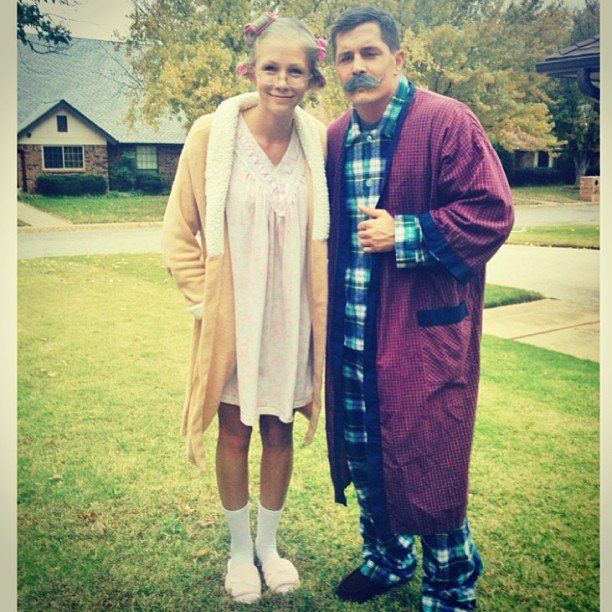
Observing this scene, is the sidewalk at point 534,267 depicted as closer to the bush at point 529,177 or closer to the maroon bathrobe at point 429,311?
the bush at point 529,177

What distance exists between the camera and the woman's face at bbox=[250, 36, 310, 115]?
1.96m

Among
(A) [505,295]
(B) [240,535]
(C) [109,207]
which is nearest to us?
(B) [240,535]

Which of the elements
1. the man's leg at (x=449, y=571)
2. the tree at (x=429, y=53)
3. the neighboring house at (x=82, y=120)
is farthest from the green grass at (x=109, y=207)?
the man's leg at (x=449, y=571)

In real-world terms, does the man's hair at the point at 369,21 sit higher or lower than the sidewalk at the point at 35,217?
higher

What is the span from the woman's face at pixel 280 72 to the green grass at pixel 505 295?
Result: 254cm

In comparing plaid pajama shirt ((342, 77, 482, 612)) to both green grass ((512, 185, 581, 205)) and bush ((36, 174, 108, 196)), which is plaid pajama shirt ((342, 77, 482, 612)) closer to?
green grass ((512, 185, 581, 205))

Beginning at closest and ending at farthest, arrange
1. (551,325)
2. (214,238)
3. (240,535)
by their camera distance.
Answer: (214,238), (240,535), (551,325)

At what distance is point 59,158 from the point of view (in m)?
2.98

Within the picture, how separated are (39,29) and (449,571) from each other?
2550 millimetres

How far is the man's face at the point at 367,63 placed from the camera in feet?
6.38

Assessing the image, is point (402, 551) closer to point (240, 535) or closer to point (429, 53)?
point (240, 535)

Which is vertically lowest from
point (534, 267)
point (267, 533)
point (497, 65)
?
point (267, 533)

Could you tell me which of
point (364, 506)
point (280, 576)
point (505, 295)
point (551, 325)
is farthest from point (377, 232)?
point (505, 295)

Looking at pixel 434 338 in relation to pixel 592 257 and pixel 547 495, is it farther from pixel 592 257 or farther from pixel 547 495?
pixel 592 257
